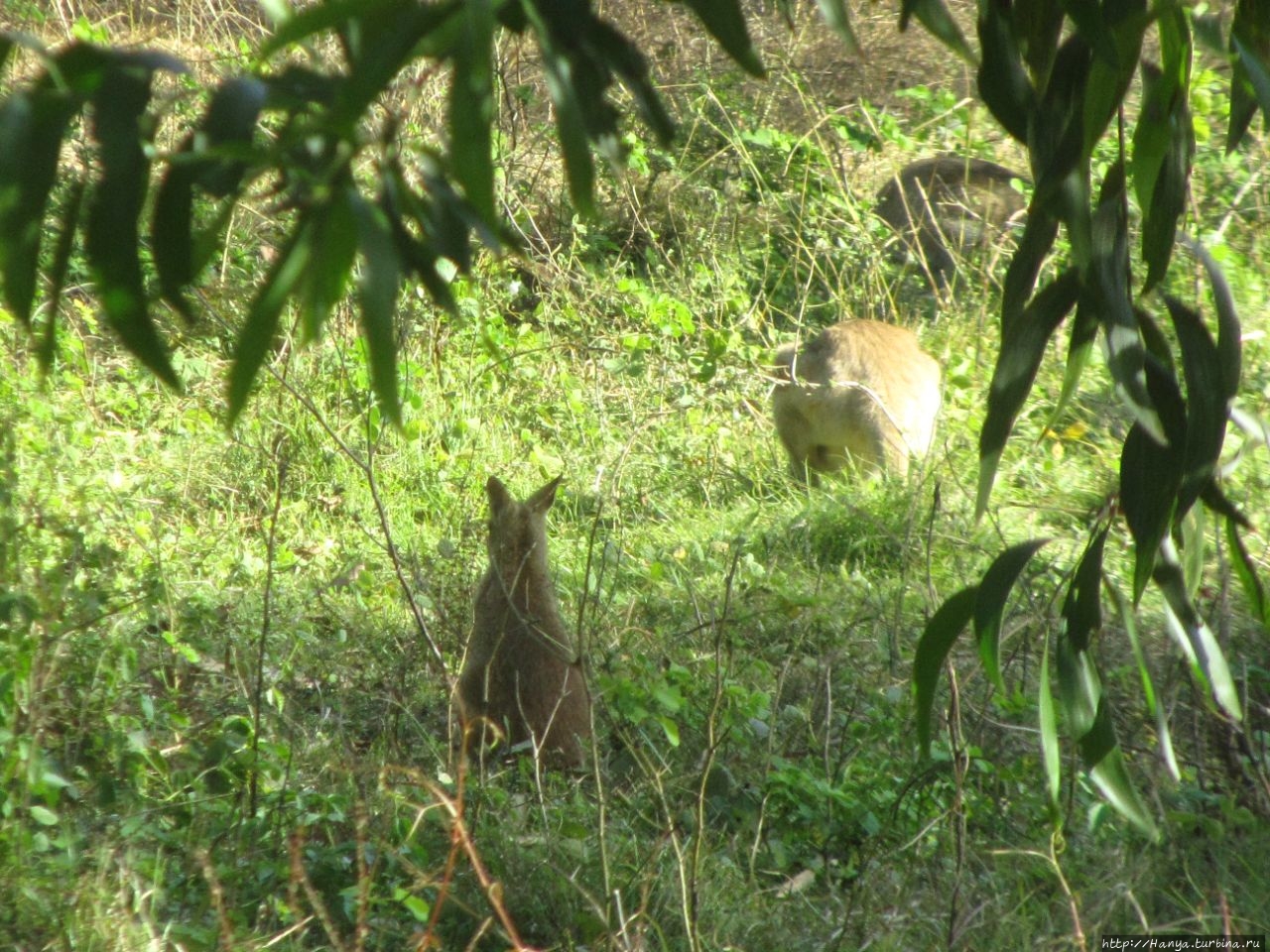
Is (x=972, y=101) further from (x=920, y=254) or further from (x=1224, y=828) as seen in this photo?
(x=1224, y=828)

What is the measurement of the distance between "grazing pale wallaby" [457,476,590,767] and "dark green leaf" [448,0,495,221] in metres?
2.77

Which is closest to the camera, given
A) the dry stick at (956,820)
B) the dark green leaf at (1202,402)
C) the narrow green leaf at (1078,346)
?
the dark green leaf at (1202,402)

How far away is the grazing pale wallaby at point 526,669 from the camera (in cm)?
414

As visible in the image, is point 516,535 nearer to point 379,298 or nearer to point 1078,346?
point 1078,346

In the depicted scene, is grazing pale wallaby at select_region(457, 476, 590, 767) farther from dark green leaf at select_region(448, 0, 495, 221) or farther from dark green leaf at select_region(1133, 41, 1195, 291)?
dark green leaf at select_region(448, 0, 495, 221)

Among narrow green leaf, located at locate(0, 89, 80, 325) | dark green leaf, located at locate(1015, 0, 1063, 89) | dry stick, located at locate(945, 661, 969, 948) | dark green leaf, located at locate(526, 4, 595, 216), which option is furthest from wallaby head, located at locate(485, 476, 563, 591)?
narrow green leaf, located at locate(0, 89, 80, 325)

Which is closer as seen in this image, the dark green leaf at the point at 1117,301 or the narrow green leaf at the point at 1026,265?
the dark green leaf at the point at 1117,301

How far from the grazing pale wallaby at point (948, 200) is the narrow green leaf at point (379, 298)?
9436 mm

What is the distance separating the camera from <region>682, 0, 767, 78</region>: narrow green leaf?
139 centimetres

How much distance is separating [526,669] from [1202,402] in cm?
250

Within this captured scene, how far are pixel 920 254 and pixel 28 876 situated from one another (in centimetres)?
680

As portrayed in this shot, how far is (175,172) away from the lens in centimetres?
110

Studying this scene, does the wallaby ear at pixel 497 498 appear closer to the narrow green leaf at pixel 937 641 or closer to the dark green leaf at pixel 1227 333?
the narrow green leaf at pixel 937 641

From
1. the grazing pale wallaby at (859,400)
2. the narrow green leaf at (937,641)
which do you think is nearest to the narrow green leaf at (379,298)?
the narrow green leaf at (937,641)
